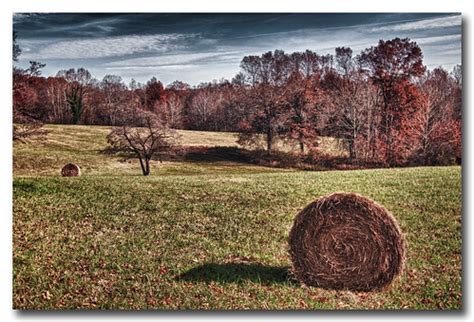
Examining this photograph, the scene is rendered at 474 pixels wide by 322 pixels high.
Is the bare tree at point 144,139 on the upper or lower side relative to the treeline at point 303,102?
lower

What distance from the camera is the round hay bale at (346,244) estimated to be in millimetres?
6176

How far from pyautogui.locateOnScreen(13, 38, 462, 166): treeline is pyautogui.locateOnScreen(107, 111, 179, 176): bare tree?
0.18m

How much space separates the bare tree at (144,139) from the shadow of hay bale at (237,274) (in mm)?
2915

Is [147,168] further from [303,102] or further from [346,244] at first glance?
[346,244]

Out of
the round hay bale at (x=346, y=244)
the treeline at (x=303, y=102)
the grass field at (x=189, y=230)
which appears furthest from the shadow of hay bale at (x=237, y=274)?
the treeline at (x=303, y=102)

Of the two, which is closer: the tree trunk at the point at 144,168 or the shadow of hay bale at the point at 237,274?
the shadow of hay bale at the point at 237,274

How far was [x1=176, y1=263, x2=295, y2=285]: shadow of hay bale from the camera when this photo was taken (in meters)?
6.68

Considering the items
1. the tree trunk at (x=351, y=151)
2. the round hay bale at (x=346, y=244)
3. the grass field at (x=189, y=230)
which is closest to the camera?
the round hay bale at (x=346, y=244)

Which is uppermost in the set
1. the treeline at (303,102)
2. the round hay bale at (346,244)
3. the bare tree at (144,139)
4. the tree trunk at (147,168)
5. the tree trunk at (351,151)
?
the treeline at (303,102)

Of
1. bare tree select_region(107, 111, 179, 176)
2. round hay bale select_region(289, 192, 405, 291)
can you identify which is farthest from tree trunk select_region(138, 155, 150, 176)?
round hay bale select_region(289, 192, 405, 291)

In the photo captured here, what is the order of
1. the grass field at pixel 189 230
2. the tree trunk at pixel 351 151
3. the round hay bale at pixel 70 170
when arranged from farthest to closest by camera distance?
the round hay bale at pixel 70 170
the tree trunk at pixel 351 151
the grass field at pixel 189 230

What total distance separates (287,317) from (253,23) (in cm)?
470

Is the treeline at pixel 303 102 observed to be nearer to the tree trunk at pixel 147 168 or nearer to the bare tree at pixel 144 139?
the bare tree at pixel 144 139
